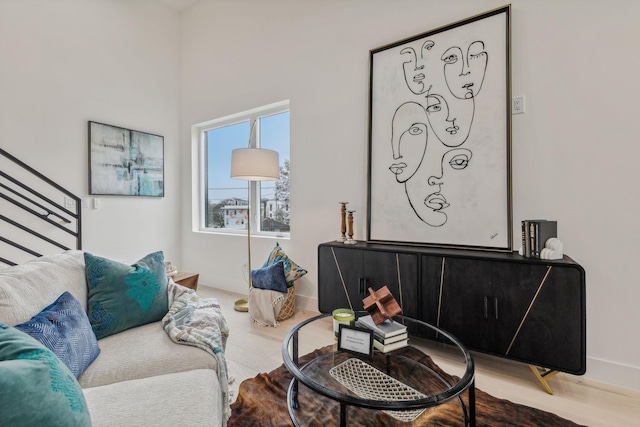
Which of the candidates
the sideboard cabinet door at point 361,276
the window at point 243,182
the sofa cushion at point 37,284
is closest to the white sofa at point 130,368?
the sofa cushion at point 37,284

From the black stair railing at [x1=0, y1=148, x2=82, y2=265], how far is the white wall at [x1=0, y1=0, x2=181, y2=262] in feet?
0.31

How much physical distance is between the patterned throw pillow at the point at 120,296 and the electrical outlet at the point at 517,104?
243 cm

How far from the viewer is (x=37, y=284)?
1.32 meters

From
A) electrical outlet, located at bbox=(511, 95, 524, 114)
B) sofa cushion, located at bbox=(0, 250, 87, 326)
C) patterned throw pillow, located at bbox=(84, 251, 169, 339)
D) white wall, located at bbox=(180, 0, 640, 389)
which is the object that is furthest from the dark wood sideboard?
sofa cushion, located at bbox=(0, 250, 87, 326)

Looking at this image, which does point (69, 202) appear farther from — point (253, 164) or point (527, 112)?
point (527, 112)

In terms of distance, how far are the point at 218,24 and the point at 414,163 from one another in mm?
3047

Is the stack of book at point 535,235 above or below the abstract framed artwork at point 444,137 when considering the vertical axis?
below

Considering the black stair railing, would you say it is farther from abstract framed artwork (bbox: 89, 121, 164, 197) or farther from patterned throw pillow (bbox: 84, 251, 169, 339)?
patterned throw pillow (bbox: 84, 251, 169, 339)

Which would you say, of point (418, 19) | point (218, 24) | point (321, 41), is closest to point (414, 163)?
point (418, 19)

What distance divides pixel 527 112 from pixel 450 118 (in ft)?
1.53

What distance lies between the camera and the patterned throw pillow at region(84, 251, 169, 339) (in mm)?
1453

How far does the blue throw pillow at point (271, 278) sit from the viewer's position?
2719 millimetres

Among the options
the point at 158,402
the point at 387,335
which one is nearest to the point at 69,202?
the point at 158,402

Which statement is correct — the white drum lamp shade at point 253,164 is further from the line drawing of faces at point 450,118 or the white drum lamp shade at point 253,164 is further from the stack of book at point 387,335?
the stack of book at point 387,335
